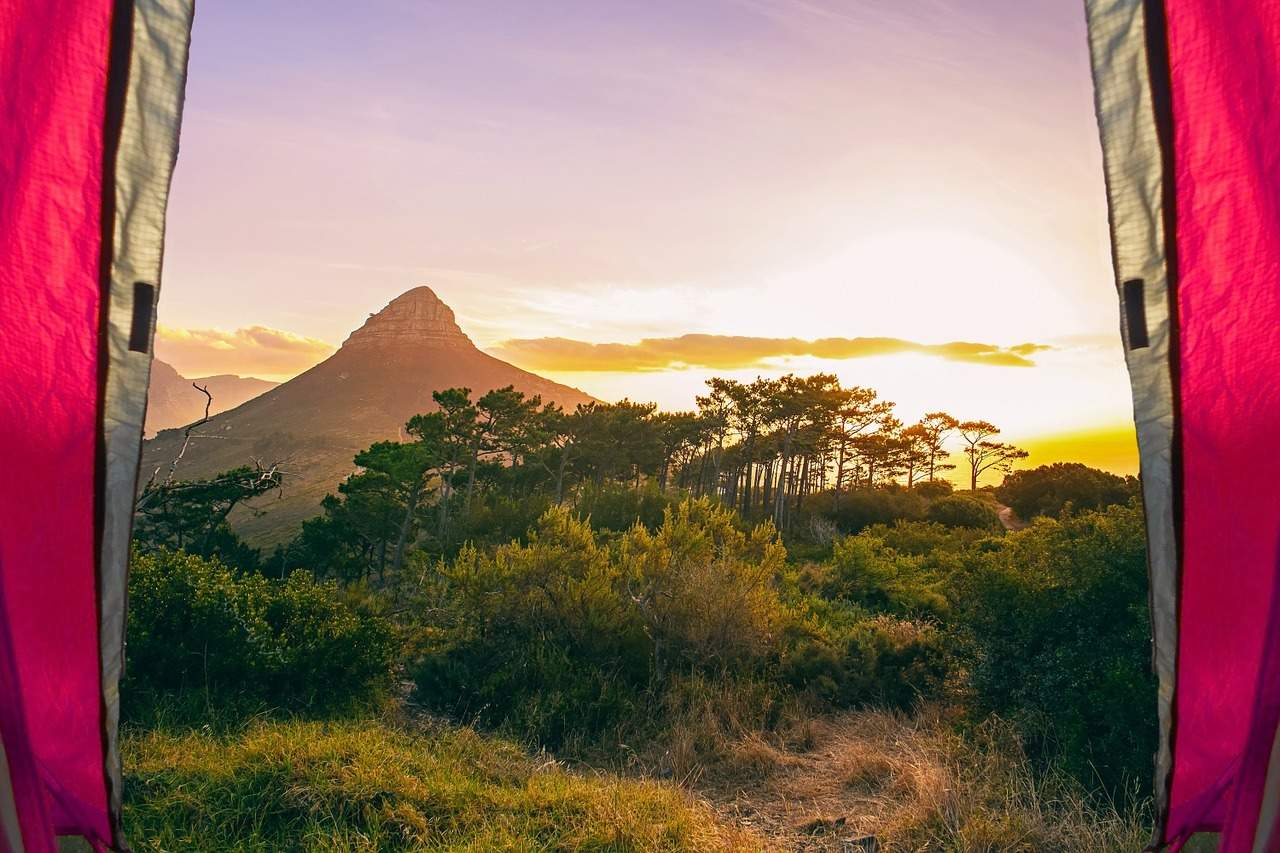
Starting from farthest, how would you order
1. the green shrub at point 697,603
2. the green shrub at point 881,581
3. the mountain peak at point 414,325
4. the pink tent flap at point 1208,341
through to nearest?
1. the mountain peak at point 414,325
2. the green shrub at point 881,581
3. the green shrub at point 697,603
4. the pink tent flap at point 1208,341

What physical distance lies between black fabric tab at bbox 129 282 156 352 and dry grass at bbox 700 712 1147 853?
185 inches

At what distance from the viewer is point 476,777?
5391 millimetres

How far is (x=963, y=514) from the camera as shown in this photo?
27156 millimetres

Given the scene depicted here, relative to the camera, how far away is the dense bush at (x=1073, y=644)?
205 inches

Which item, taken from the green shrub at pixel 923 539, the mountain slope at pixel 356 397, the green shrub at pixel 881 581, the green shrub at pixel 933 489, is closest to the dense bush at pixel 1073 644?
the green shrub at pixel 881 581

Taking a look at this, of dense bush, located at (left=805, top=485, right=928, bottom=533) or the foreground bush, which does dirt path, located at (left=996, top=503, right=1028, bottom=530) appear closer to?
dense bush, located at (left=805, top=485, right=928, bottom=533)

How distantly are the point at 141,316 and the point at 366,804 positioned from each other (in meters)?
3.73

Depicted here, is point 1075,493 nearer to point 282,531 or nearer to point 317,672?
point 317,672

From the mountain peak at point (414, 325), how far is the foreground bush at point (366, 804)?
6185 inches

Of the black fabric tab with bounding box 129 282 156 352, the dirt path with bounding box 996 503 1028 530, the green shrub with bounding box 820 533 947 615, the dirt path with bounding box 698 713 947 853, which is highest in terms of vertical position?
the black fabric tab with bounding box 129 282 156 352

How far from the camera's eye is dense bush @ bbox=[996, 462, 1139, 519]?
24.7 meters

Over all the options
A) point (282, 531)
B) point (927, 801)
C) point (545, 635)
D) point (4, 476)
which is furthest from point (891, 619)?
point (282, 531)

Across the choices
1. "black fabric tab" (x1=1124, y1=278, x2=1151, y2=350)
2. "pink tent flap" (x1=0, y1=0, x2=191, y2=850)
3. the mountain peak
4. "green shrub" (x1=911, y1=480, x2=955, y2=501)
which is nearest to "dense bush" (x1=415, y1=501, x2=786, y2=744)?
"pink tent flap" (x1=0, y1=0, x2=191, y2=850)

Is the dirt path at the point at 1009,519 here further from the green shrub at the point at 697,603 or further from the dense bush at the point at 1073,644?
the dense bush at the point at 1073,644
